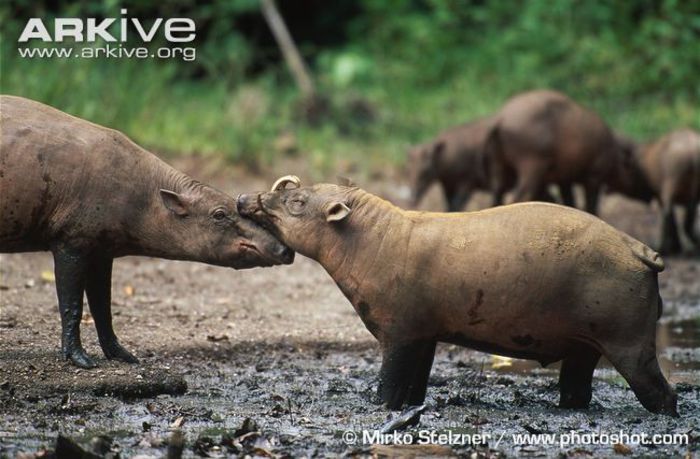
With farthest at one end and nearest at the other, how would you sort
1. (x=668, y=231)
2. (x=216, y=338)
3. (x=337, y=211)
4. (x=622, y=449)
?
1. (x=668, y=231)
2. (x=216, y=338)
3. (x=337, y=211)
4. (x=622, y=449)

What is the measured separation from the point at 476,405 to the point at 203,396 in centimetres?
158

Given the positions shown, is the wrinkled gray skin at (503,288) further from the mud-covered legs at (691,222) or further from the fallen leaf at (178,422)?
the mud-covered legs at (691,222)

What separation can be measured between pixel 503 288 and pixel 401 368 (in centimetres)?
72

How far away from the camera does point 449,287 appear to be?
7199 millimetres

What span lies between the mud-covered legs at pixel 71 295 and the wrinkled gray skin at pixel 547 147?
6365 mm

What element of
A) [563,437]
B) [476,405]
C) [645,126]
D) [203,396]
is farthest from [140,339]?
[645,126]

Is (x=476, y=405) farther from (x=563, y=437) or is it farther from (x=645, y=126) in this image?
(x=645, y=126)

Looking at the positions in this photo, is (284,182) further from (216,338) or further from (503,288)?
(216,338)

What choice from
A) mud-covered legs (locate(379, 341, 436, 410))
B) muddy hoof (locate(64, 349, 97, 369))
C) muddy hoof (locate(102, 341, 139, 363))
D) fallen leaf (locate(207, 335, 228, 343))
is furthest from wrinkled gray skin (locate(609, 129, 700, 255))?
muddy hoof (locate(64, 349, 97, 369))

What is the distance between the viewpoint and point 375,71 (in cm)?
1989

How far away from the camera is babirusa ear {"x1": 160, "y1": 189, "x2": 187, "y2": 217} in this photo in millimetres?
7918

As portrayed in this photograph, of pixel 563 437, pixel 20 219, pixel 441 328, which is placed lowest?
pixel 563 437

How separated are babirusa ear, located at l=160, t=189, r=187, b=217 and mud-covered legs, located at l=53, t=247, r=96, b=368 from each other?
599mm

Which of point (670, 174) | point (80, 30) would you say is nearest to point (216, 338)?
point (80, 30)
